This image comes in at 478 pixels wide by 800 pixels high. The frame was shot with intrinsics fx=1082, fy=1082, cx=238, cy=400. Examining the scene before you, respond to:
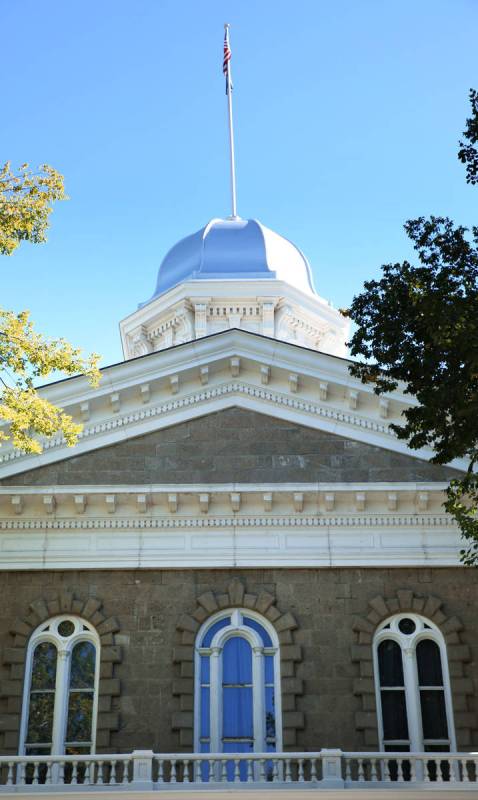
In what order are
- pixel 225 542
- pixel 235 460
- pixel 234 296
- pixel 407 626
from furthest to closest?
1. pixel 234 296
2. pixel 235 460
3. pixel 225 542
4. pixel 407 626

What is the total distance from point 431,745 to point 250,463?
586cm

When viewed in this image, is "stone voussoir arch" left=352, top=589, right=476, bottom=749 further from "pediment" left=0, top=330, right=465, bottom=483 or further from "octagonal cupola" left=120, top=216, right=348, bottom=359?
"octagonal cupola" left=120, top=216, right=348, bottom=359

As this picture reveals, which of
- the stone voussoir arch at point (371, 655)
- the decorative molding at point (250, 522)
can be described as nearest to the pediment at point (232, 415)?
the decorative molding at point (250, 522)

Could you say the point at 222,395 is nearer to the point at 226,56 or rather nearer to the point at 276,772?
the point at 276,772

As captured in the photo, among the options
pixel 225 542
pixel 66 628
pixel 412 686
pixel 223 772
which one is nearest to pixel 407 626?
pixel 412 686

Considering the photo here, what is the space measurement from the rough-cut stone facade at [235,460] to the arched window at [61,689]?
2.78 m

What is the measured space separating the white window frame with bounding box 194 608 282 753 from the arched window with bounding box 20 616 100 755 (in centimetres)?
177

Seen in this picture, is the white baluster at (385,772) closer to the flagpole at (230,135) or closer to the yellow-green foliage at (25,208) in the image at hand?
the yellow-green foliage at (25,208)

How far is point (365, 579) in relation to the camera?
19.4m

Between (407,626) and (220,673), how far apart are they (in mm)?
3417

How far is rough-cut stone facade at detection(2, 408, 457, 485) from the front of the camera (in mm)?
20016

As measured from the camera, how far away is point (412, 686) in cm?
1872

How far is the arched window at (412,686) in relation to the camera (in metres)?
18.4

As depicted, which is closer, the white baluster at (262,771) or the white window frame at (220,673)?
the white baluster at (262,771)
